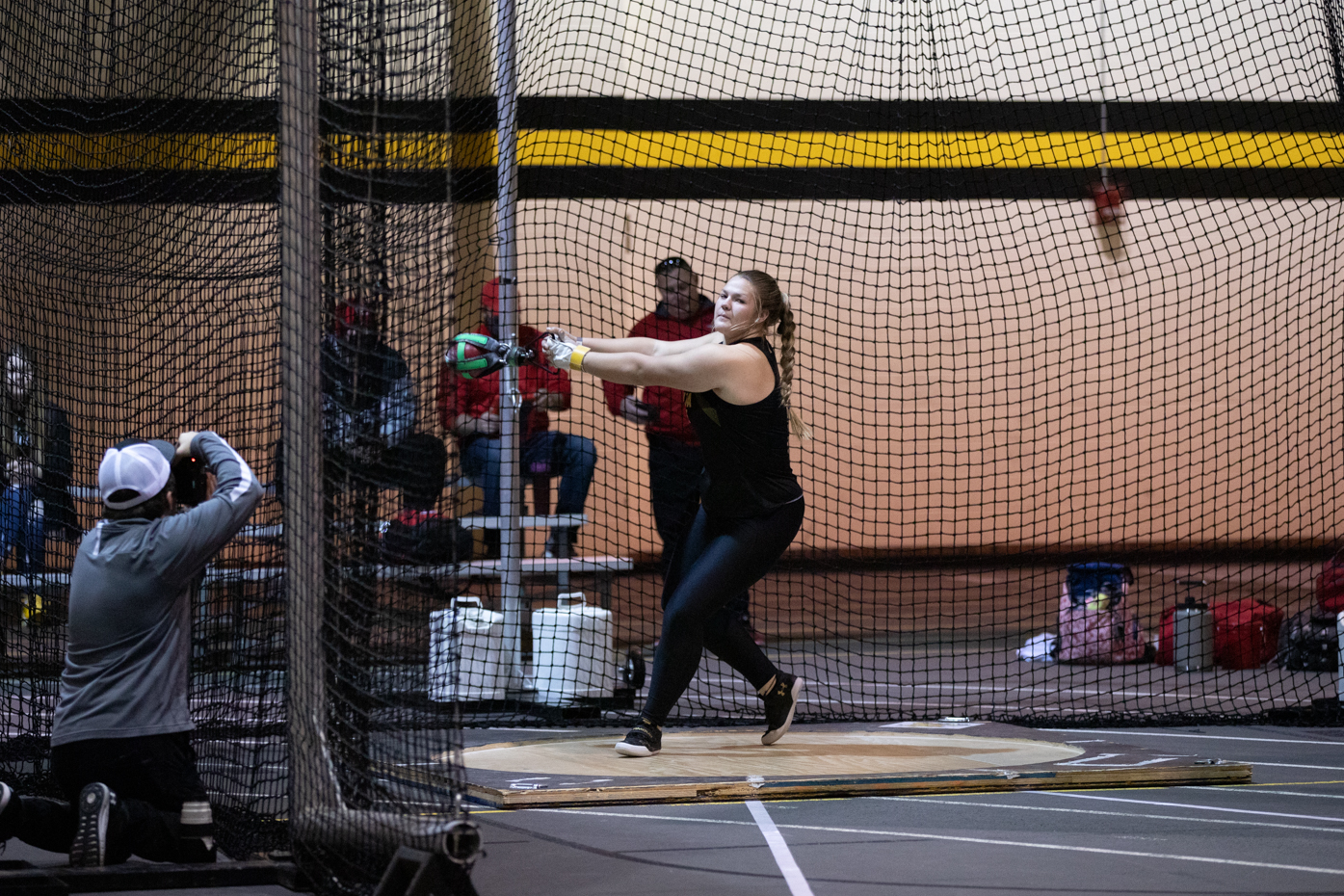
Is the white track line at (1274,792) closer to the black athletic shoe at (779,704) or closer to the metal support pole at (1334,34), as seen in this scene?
the black athletic shoe at (779,704)

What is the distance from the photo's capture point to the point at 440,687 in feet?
9.82

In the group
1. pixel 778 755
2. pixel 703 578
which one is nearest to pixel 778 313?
pixel 703 578

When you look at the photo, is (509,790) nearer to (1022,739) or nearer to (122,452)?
(122,452)

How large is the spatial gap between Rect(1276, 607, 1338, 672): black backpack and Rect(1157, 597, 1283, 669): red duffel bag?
0.23m

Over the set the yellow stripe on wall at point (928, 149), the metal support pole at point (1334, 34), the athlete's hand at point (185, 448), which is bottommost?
the athlete's hand at point (185, 448)

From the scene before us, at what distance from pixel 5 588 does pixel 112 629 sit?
2065 mm

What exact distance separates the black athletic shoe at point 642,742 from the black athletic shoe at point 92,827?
196cm

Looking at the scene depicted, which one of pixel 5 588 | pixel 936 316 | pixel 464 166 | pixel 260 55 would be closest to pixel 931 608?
pixel 936 316

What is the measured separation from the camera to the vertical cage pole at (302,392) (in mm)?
3141

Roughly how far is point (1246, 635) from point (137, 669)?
589 centimetres

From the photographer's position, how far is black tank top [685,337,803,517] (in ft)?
15.7

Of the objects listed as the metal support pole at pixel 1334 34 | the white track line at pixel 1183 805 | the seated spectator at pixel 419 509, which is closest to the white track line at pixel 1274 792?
the white track line at pixel 1183 805

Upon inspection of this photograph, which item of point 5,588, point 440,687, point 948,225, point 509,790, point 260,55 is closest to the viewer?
point 440,687

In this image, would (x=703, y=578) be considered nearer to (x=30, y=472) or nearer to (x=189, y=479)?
(x=189, y=479)
